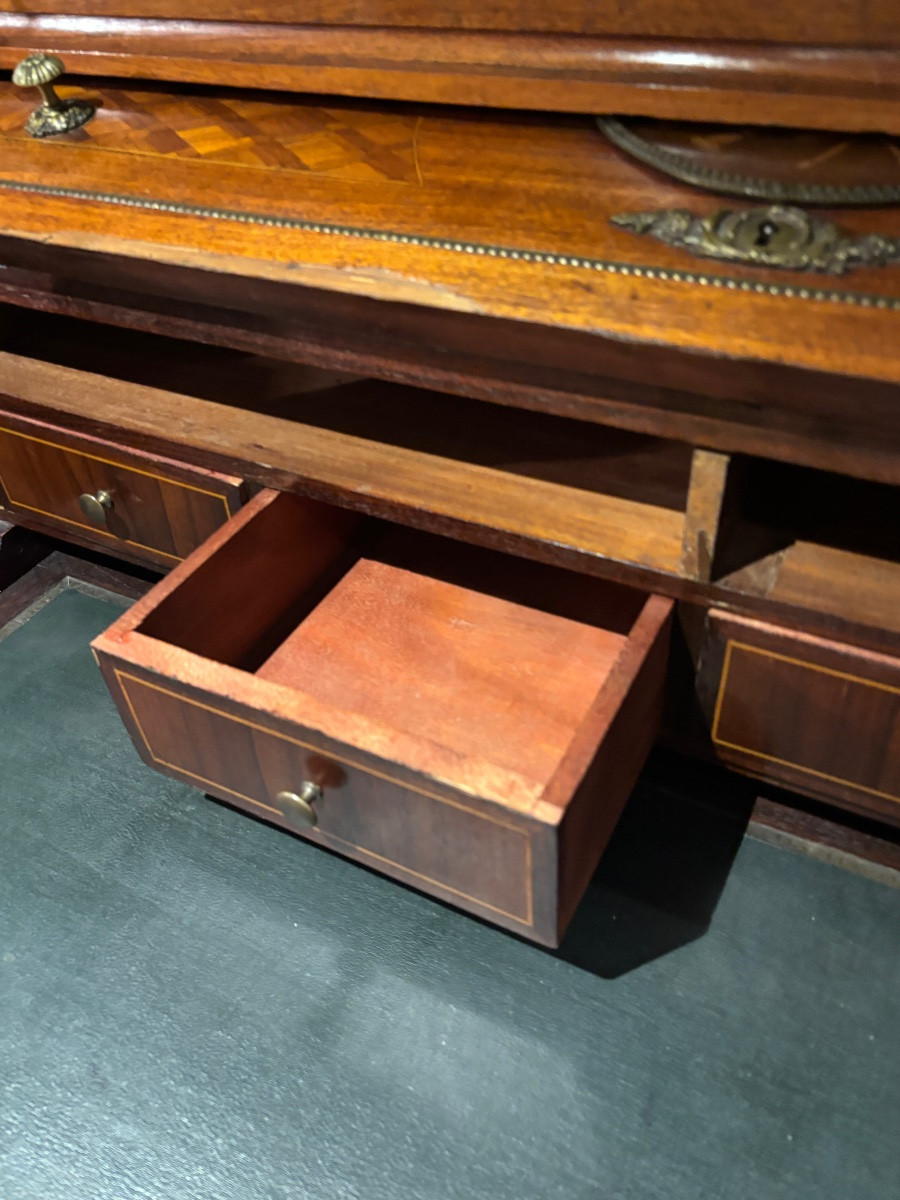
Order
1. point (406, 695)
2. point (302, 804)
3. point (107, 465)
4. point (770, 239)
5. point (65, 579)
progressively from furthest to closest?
point (65, 579) → point (107, 465) → point (406, 695) → point (302, 804) → point (770, 239)

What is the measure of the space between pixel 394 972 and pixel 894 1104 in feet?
1.36

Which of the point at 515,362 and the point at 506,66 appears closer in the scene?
the point at 515,362

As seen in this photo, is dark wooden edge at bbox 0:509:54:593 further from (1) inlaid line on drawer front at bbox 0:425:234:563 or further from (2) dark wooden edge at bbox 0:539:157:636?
(1) inlaid line on drawer front at bbox 0:425:234:563

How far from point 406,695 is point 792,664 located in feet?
1.07

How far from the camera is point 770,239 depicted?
69 cm

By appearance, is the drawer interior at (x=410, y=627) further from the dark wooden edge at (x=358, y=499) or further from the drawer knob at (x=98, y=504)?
the drawer knob at (x=98, y=504)

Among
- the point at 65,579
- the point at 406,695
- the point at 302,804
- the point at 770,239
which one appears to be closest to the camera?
the point at 770,239

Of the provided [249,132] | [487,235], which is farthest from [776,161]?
[249,132]

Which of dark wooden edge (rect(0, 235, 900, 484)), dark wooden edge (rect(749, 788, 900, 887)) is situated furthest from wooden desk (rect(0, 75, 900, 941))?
dark wooden edge (rect(749, 788, 900, 887))

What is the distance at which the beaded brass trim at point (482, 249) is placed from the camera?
658 millimetres

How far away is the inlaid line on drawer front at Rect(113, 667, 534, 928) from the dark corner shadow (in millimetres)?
175

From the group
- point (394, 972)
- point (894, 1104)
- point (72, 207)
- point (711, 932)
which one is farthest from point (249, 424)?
point (894, 1104)

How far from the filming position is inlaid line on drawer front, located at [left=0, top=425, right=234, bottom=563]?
3.29ft

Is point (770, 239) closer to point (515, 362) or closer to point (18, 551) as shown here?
point (515, 362)
